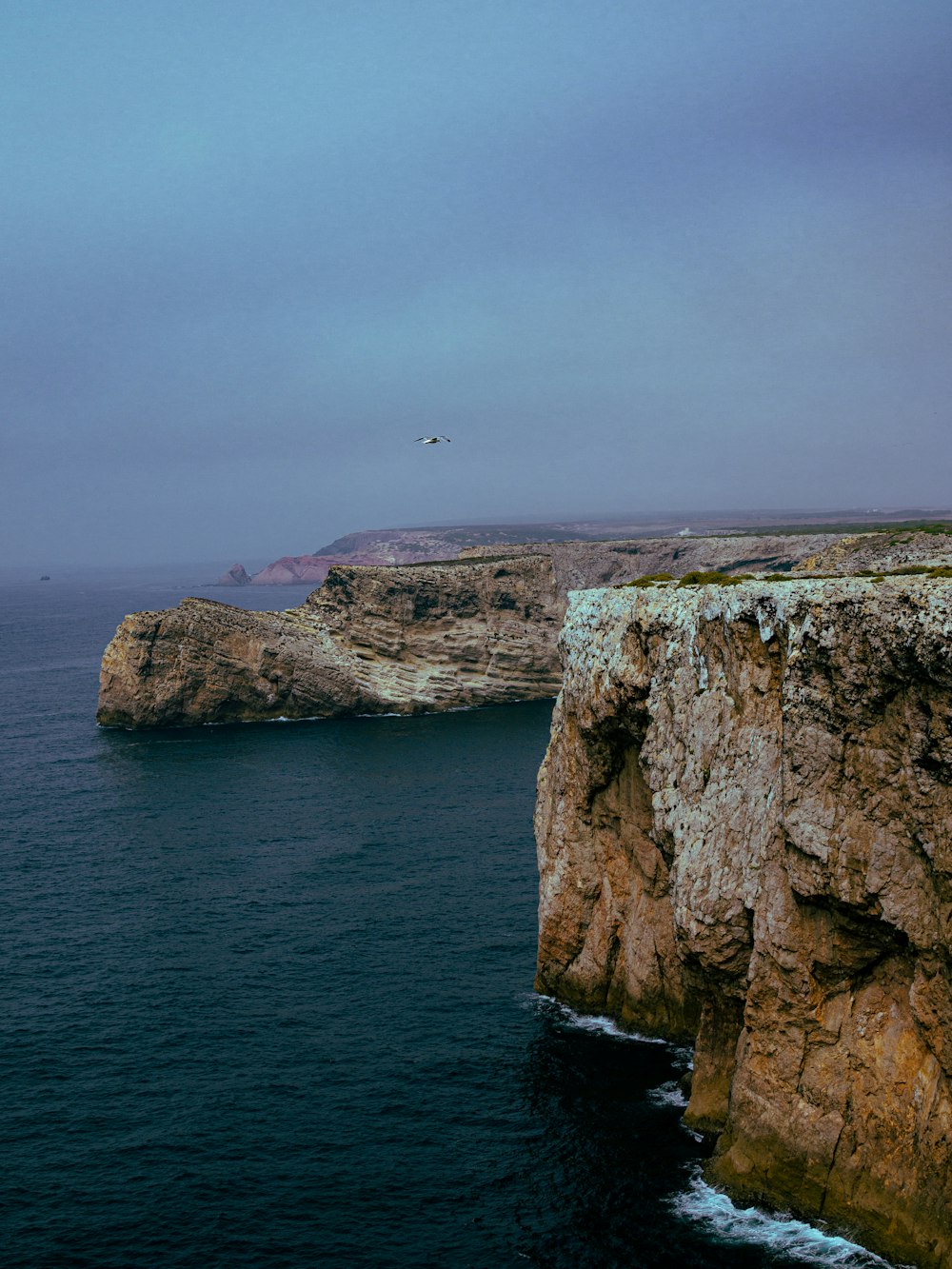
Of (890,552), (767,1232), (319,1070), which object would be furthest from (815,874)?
(890,552)

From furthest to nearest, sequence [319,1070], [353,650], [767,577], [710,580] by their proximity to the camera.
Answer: [353,650]
[319,1070]
[710,580]
[767,577]

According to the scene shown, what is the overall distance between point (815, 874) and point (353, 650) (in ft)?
341

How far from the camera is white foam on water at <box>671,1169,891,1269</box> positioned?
97.9ft

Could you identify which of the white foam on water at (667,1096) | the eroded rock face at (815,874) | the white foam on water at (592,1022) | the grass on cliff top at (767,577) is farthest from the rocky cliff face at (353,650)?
the white foam on water at (667,1096)

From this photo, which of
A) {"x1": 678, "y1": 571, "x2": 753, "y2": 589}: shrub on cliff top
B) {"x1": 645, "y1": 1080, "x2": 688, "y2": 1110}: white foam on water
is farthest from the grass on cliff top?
{"x1": 645, "y1": 1080, "x2": 688, "y2": 1110}: white foam on water

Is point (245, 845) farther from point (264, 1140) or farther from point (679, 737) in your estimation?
point (679, 737)

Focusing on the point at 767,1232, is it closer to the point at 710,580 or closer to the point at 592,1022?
the point at 592,1022

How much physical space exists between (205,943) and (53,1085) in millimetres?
14020

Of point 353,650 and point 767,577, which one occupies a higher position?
point 767,577

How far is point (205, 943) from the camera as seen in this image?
5647 cm

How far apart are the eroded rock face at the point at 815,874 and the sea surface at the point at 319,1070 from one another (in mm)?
2173

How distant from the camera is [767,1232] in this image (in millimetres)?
31625

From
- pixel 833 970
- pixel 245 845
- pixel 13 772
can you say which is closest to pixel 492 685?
pixel 13 772

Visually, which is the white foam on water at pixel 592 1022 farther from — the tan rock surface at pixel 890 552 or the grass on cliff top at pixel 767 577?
the tan rock surface at pixel 890 552
